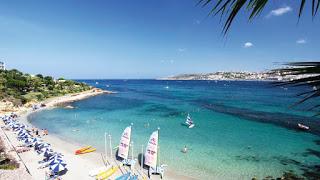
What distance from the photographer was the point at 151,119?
48062 mm

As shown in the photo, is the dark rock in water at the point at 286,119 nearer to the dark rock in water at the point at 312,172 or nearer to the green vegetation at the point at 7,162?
the dark rock in water at the point at 312,172

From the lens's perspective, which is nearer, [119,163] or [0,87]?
[119,163]

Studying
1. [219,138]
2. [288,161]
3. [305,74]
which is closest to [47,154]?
[219,138]

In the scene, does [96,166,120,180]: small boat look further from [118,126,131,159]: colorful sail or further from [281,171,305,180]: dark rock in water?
[281,171,305,180]: dark rock in water

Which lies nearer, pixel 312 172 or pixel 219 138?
pixel 312 172

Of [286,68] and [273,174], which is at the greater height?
[286,68]

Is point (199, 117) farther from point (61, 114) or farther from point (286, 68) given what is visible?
point (286, 68)

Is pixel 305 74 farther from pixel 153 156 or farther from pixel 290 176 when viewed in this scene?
pixel 290 176

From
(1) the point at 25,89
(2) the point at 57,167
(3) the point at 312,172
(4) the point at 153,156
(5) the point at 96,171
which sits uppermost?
(1) the point at 25,89

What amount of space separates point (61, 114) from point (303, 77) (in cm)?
5663

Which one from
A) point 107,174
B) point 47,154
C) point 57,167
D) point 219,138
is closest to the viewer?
point 57,167

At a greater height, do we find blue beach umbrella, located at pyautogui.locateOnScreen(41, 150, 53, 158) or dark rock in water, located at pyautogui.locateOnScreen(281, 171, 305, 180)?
blue beach umbrella, located at pyautogui.locateOnScreen(41, 150, 53, 158)

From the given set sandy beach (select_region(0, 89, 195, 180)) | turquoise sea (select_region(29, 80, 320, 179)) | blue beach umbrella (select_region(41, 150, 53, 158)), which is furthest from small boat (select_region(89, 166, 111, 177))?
turquoise sea (select_region(29, 80, 320, 179))

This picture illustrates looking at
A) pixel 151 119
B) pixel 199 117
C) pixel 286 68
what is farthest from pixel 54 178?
pixel 199 117
